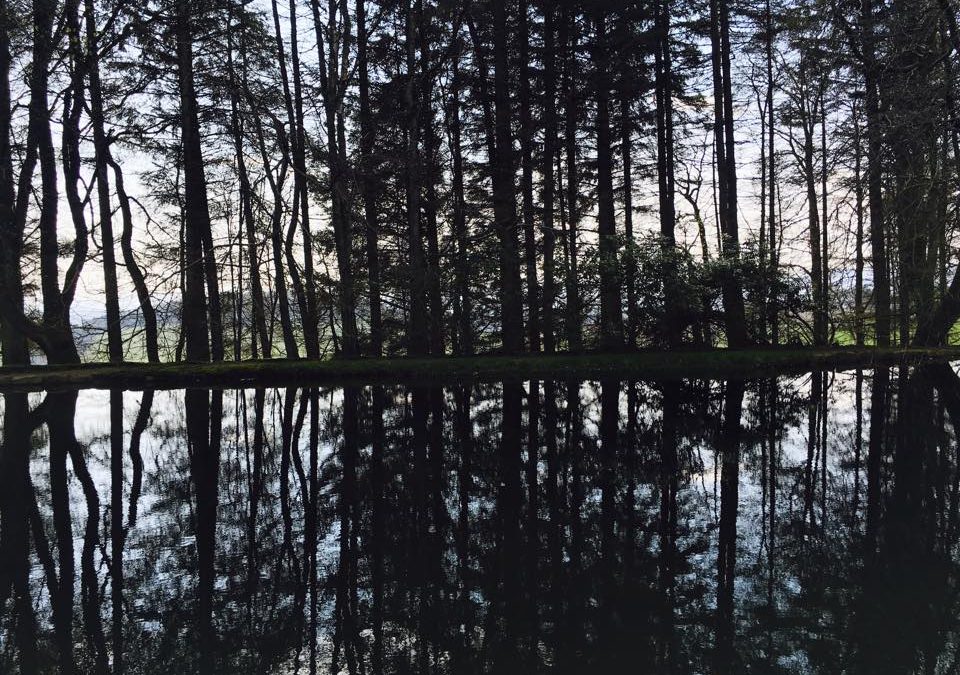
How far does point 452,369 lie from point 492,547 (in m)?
9.78

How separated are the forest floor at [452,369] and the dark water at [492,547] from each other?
487cm

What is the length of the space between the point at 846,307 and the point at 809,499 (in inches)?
619

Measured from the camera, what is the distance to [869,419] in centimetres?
862

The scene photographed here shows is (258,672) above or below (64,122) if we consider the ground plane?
below

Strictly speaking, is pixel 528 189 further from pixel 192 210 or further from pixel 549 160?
pixel 192 210

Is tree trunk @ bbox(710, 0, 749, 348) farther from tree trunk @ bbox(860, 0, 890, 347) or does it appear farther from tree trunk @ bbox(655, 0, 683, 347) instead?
tree trunk @ bbox(860, 0, 890, 347)

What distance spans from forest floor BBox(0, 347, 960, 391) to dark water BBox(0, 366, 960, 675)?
4872 millimetres

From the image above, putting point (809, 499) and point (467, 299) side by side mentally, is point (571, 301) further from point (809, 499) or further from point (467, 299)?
point (809, 499)

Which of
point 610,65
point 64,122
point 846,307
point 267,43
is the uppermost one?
point 267,43

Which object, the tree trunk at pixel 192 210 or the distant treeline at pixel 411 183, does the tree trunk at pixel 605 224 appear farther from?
the tree trunk at pixel 192 210

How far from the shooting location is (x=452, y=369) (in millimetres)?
14266

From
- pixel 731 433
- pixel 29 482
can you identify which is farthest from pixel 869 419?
pixel 29 482

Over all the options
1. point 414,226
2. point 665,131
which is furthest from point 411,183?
point 665,131

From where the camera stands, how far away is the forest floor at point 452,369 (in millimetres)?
13859
